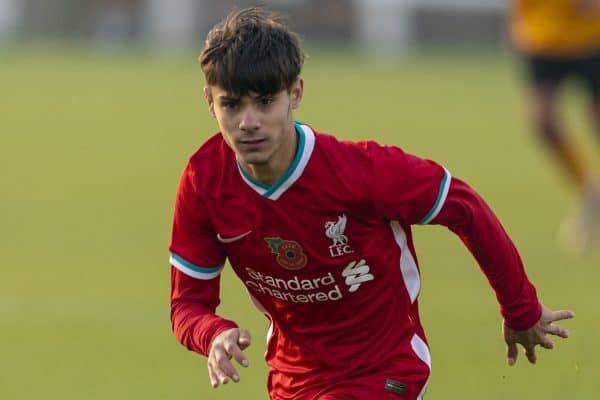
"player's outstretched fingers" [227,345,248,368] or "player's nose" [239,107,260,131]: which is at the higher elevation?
"player's nose" [239,107,260,131]

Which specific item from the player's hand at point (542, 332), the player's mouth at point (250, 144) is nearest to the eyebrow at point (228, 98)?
the player's mouth at point (250, 144)

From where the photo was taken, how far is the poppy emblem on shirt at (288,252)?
5.06m

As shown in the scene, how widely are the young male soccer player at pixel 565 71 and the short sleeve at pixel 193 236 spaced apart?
252 inches

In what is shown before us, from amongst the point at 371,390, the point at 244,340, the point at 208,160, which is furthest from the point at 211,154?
the point at 371,390

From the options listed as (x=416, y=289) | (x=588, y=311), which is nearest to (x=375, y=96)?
(x=588, y=311)

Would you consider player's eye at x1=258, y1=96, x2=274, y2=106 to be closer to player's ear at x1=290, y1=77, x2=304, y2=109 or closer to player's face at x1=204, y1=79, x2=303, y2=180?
player's face at x1=204, y1=79, x2=303, y2=180

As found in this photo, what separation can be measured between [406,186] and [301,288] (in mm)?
472

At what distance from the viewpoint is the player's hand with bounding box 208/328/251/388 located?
4547 millimetres

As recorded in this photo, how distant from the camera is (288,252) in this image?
507cm

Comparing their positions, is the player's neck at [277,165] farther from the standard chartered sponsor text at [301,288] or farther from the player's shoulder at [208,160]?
the standard chartered sponsor text at [301,288]

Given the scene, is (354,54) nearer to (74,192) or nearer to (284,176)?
(74,192)

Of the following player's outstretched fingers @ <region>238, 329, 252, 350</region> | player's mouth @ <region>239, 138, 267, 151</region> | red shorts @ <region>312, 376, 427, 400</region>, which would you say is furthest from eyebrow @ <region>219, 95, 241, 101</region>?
red shorts @ <region>312, 376, 427, 400</region>

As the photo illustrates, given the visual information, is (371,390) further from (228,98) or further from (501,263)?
(228,98)

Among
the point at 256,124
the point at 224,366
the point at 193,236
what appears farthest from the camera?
the point at 193,236
